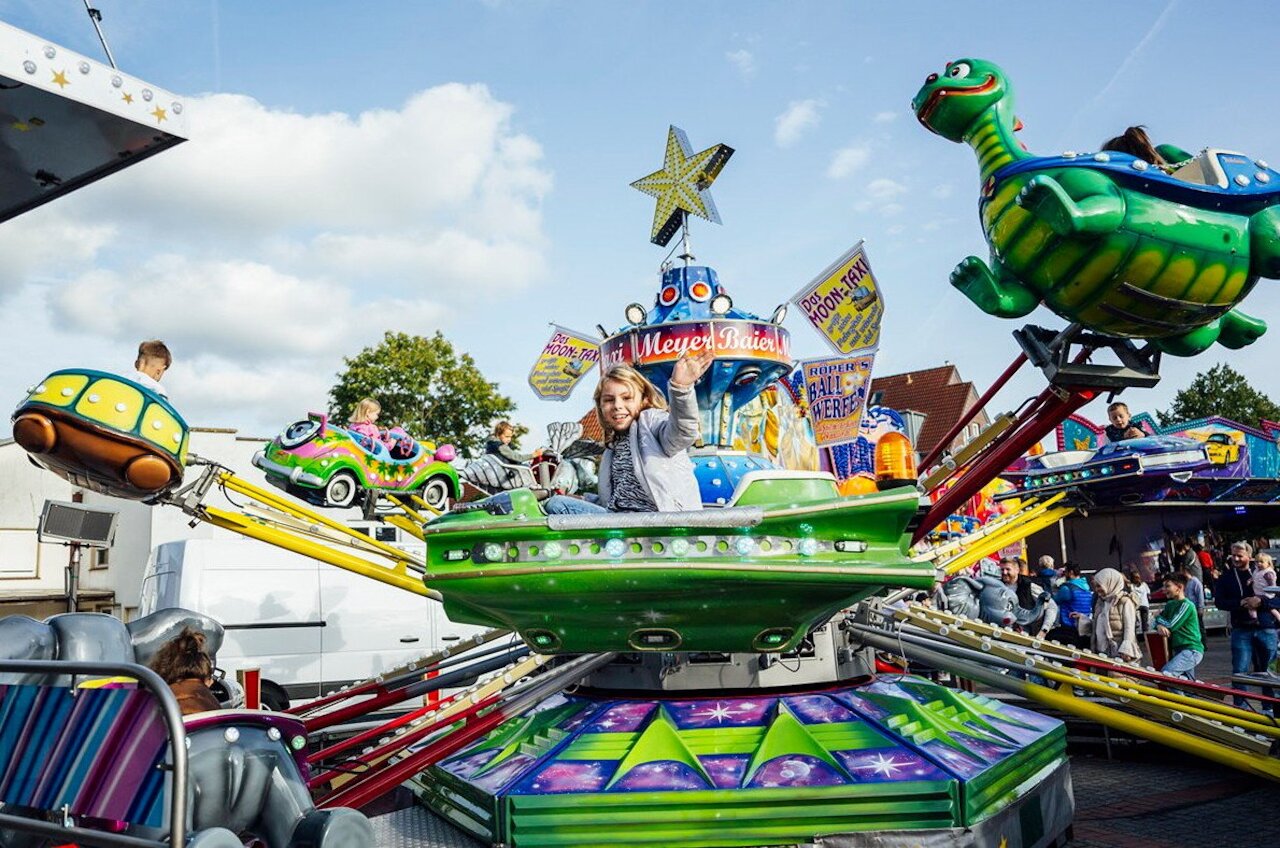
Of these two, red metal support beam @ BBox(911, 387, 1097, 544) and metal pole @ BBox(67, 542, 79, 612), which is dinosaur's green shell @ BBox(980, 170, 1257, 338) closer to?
red metal support beam @ BBox(911, 387, 1097, 544)

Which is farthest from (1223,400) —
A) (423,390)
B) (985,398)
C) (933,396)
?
(985,398)

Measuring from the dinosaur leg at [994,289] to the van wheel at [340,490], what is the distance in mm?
5065

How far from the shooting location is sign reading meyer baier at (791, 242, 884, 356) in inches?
408

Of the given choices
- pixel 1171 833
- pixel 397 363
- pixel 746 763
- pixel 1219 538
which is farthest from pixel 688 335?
pixel 1219 538

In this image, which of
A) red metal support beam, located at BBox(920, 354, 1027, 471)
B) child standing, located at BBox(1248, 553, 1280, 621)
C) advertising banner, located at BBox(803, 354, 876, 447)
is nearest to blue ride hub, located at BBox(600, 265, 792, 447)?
red metal support beam, located at BBox(920, 354, 1027, 471)

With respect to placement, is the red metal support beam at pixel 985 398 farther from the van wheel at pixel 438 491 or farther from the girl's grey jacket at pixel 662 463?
the van wheel at pixel 438 491

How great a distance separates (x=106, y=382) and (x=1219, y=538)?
27.2 metres

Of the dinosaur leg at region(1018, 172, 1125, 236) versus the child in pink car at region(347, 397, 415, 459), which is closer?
the dinosaur leg at region(1018, 172, 1125, 236)

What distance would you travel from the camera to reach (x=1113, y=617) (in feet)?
33.4

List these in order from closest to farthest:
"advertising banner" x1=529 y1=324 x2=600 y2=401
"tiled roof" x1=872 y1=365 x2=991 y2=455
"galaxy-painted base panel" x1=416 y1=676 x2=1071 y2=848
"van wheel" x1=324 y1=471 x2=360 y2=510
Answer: "galaxy-painted base panel" x1=416 y1=676 x2=1071 y2=848 < "van wheel" x1=324 y1=471 x2=360 y2=510 < "advertising banner" x1=529 y1=324 x2=600 y2=401 < "tiled roof" x1=872 y1=365 x2=991 y2=455

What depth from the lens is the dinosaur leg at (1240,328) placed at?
5242mm

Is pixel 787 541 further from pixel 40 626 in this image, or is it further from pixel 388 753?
pixel 40 626

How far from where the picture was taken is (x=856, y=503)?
12.1ft

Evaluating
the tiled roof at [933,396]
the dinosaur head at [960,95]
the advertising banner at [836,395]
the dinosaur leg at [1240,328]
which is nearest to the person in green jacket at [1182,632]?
the advertising banner at [836,395]
